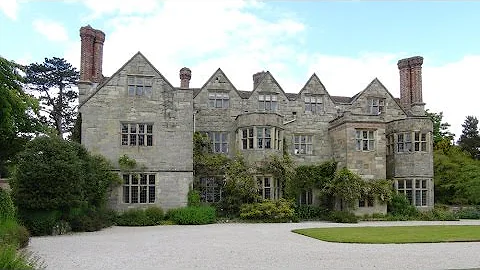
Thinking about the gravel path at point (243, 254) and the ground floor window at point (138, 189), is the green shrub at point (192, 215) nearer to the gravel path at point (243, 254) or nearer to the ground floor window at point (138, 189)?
the ground floor window at point (138, 189)

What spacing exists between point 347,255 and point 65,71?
167ft

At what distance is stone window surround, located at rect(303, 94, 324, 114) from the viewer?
33.2 meters

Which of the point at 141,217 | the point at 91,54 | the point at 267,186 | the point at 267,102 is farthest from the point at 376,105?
the point at 91,54

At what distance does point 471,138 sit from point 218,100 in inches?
1212

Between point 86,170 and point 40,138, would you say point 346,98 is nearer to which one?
point 86,170

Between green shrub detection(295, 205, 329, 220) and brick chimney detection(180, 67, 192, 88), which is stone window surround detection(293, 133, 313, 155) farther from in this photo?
brick chimney detection(180, 67, 192, 88)

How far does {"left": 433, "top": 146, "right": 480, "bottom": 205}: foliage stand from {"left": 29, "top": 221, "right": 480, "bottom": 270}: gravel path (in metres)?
19.6

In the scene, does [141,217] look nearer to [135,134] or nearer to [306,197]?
[135,134]

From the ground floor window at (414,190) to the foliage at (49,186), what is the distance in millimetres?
19947

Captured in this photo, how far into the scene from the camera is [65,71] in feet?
184

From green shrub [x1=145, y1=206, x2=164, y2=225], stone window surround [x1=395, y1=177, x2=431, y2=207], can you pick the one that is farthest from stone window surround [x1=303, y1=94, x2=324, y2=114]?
green shrub [x1=145, y1=206, x2=164, y2=225]

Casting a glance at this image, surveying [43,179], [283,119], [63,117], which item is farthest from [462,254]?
[63,117]

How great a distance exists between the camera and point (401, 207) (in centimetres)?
A: 2997

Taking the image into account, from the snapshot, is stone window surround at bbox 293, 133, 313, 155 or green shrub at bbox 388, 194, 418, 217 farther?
stone window surround at bbox 293, 133, 313, 155
